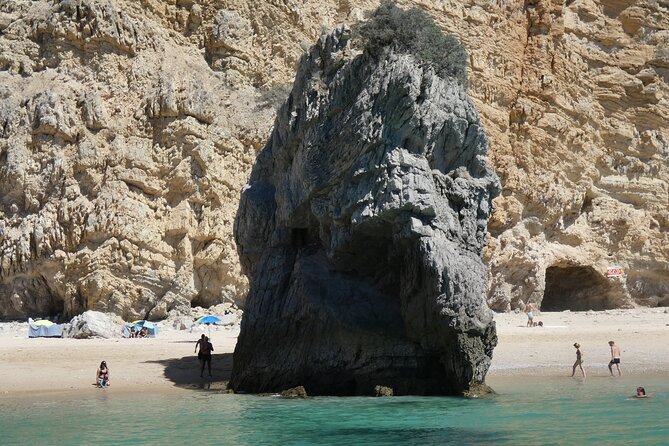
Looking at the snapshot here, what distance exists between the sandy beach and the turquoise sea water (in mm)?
1772

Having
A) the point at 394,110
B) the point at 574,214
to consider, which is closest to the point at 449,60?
the point at 394,110

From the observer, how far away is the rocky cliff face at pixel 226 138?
2747 centimetres

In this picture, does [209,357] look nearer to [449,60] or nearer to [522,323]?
[449,60]

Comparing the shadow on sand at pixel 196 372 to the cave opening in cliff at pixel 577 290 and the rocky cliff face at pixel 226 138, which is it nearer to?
the rocky cliff face at pixel 226 138

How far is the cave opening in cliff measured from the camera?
34.7 metres

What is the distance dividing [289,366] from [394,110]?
5408mm

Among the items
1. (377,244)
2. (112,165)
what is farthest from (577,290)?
(377,244)

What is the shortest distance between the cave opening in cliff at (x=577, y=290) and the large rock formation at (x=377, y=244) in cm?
2116

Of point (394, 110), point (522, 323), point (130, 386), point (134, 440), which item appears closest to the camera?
point (134, 440)

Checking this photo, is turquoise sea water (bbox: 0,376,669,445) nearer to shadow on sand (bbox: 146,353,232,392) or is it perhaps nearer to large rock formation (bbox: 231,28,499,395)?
large rock formation (bbox: 231,28,499,395)

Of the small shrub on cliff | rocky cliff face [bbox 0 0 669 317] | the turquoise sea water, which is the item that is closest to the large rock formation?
the small shrub on cliff

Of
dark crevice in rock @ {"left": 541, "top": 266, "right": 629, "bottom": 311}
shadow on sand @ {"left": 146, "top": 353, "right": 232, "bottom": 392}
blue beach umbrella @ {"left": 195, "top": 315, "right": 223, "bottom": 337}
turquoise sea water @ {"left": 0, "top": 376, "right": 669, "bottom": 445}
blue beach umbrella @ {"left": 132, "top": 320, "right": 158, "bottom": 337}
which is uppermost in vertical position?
dark crevice in rock @ {"left": 541, "top": 266, "right": 629, "bottom": 311}

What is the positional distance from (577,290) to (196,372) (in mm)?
22871

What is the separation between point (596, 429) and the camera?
431 inches
